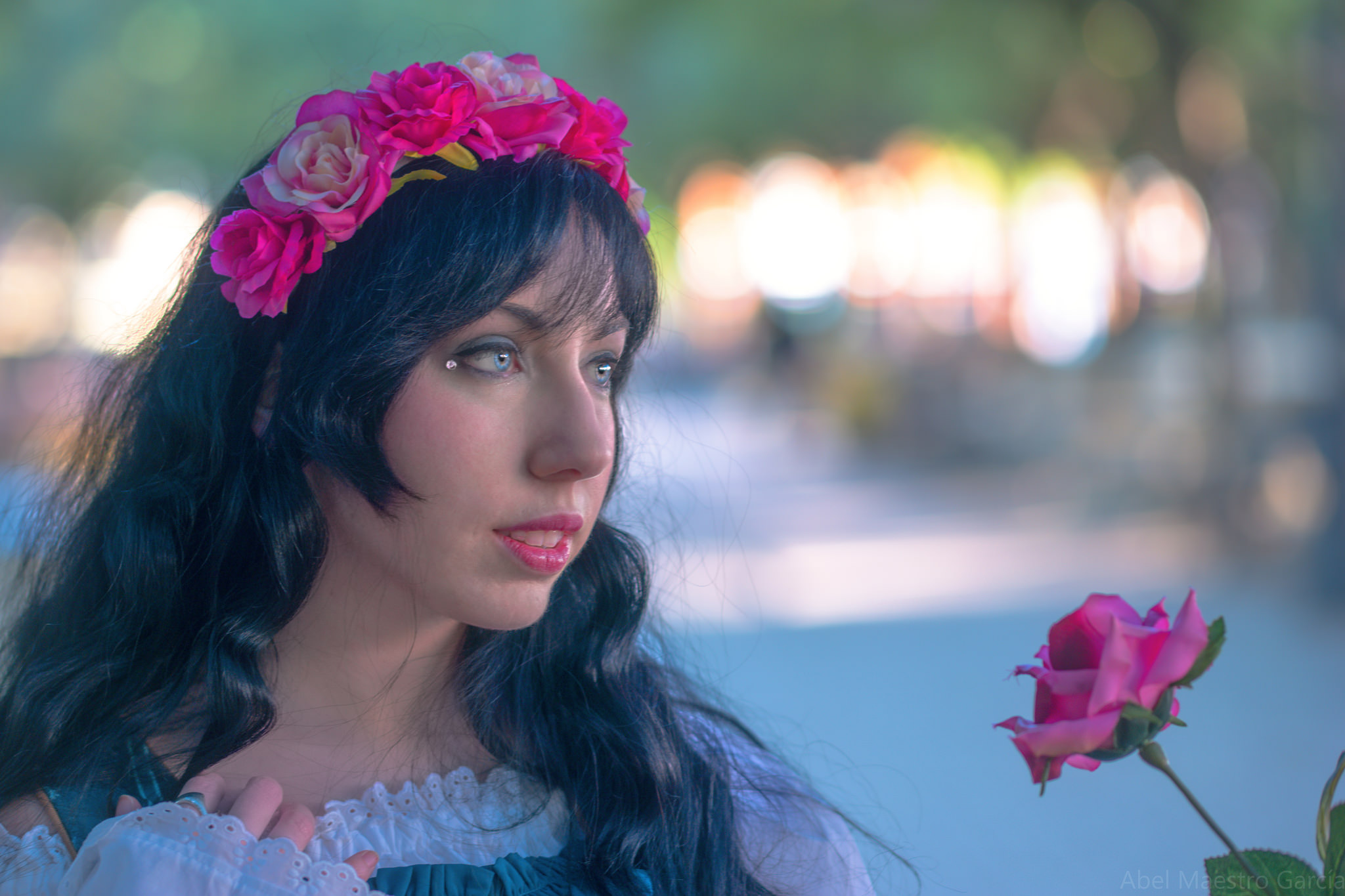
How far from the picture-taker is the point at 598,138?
1693mm

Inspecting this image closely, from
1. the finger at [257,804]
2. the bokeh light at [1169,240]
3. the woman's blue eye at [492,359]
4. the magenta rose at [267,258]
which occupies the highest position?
the bokeh light at [1169,240]

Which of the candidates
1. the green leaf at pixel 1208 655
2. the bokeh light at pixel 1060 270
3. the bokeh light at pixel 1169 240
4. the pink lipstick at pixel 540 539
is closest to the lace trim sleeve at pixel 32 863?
the pink lipstick at pixel 540 539

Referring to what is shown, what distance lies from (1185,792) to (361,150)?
1176 mm

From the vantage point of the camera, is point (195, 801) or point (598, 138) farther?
point (598, 138)

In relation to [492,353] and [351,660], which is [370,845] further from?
[492,353]

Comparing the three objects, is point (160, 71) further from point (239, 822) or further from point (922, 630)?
point (239, 822)

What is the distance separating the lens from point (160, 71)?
36.3 ft

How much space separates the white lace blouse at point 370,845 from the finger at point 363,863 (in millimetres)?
25

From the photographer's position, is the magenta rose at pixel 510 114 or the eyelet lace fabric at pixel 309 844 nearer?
the eyelet lace fabric at pixel 309 844

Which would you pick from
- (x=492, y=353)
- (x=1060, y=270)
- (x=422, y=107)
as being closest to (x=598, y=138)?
(x=422, y=107)

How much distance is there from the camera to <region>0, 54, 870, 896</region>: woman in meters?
1.50

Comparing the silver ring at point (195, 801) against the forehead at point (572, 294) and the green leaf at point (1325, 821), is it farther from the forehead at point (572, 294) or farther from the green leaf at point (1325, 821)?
the green leaf at point (1325, 821)

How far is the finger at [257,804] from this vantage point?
1.43m

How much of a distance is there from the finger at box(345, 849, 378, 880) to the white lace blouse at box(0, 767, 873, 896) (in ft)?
0.08
